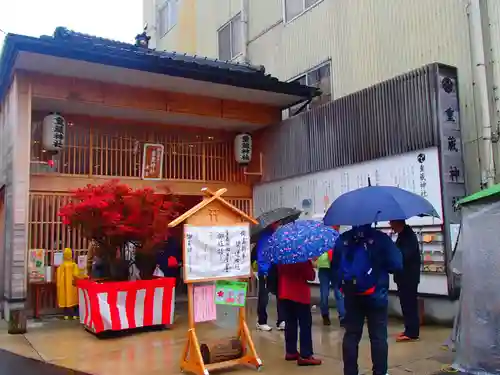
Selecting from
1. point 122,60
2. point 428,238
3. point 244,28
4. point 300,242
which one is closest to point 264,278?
point 300,242

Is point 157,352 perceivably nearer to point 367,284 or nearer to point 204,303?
point 204,303

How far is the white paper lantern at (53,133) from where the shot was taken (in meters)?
10.4

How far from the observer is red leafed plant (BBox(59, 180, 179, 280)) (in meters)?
7.96

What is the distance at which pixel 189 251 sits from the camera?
19.0 feet

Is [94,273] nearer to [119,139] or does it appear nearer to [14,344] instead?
[14,344]

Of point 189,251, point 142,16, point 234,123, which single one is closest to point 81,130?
point 234,123

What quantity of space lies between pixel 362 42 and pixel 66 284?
801cm

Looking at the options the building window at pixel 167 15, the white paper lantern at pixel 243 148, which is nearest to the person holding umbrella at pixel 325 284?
the white paper lantern at pixel 243 148

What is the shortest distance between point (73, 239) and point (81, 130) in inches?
98.5

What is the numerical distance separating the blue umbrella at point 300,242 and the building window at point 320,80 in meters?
7.06

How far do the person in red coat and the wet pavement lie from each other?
0.64 ft

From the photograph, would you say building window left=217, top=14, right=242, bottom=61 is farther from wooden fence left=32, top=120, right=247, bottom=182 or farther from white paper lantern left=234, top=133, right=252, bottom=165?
white paper lantern left=234, top=133, right=252, bottom=165

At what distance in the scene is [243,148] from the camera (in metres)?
12.8

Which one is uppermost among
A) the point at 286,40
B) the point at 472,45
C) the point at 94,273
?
the point at 286,40
